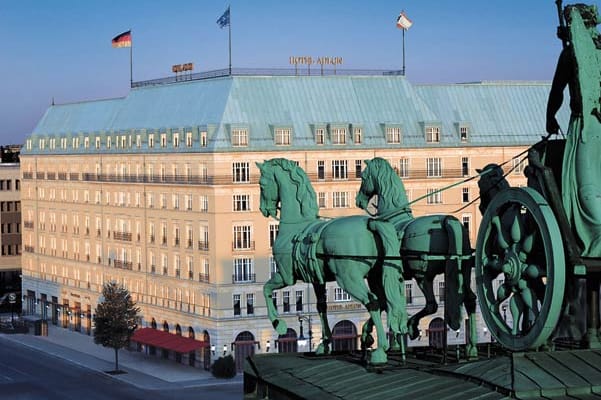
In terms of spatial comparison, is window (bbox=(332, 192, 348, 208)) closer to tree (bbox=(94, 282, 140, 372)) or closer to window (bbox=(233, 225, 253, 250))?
window (bbox=(233, 225, 253, 250))

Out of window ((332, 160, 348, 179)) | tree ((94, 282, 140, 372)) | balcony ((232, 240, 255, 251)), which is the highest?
window ((332, 160, 348, 179))

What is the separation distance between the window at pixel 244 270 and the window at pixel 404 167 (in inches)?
545

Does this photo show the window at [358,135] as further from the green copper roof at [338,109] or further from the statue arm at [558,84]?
the statue arm at [558,84]

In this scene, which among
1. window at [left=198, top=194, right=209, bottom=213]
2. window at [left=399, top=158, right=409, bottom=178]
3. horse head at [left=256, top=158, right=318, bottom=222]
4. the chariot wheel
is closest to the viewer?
the chariot wheel

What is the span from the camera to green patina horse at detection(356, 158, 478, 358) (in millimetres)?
50406

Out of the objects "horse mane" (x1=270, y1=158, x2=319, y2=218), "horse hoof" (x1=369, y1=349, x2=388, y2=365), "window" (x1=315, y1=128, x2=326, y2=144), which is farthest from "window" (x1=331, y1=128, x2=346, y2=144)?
"horse hoof" (x1=369, y1=349, x2=388, y2=365)

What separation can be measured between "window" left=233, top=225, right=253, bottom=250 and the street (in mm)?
11996

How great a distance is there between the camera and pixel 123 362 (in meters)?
128

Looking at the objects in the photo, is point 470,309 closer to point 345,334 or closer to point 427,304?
point 427,304

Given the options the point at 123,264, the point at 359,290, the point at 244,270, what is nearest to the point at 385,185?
the point at 359,290

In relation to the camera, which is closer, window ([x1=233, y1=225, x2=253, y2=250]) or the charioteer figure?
the charioteer figure

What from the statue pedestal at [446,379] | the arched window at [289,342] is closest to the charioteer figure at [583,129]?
the statue pedestal at [446,379]

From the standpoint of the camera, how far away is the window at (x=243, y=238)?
125 metres

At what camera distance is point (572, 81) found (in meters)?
43.9
